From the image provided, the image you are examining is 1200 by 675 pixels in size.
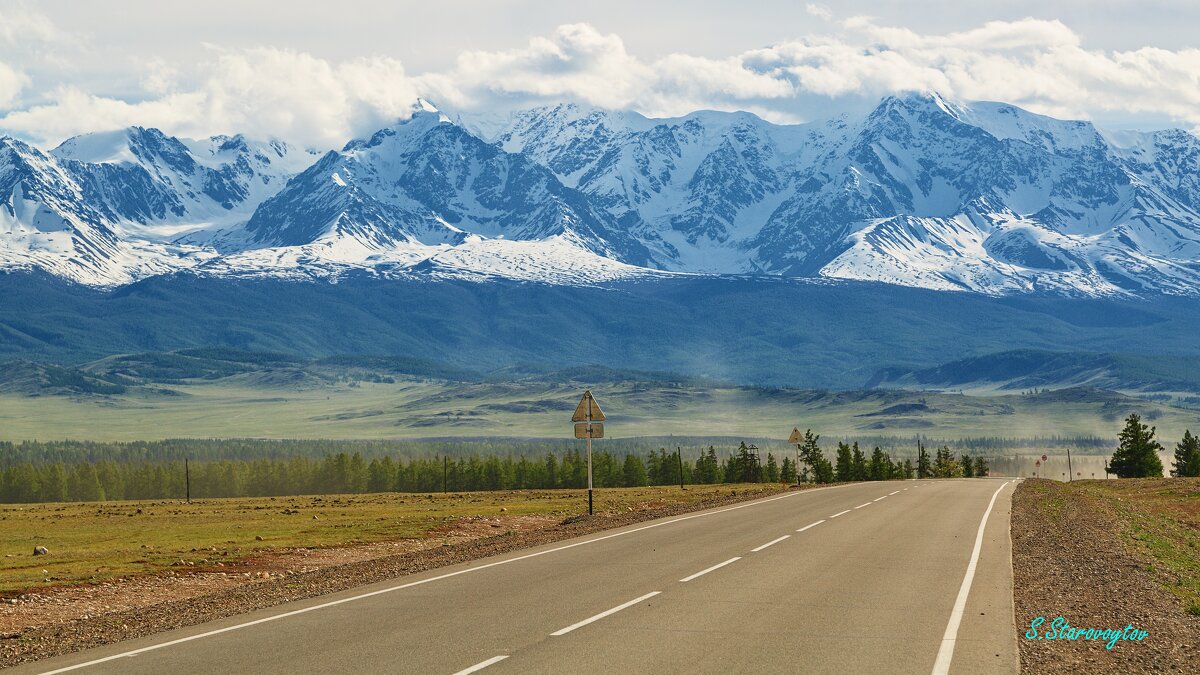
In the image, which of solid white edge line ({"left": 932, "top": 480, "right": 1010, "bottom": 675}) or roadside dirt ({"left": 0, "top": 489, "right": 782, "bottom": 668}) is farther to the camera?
roadside dirt ({"left": 0, "top": 489, "right": 782, "bottom": 668})

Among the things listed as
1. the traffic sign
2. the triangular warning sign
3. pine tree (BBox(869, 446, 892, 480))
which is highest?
the triangular warning sign

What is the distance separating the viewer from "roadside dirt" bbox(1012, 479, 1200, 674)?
62.5ft

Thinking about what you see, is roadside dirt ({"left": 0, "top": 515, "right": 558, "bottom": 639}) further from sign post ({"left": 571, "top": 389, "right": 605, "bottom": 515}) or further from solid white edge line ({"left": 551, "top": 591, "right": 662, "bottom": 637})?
solid white edge line ({"left": 551, "top": 591, "right": 662, "bottom": 637})

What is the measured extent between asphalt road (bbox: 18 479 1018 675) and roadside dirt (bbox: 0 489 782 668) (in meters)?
0.87

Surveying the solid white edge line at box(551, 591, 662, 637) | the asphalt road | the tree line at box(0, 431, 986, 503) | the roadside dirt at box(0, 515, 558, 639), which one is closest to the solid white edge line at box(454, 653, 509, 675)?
the asphalt road

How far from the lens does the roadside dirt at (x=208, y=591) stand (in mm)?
22578

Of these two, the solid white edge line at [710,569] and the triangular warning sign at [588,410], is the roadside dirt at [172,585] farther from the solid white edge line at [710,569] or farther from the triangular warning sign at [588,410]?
the solid white edge line at [710,569]

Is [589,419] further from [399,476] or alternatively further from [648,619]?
[399,476]

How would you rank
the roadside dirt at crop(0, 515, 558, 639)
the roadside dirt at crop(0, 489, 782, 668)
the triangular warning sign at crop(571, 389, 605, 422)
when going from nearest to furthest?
the roadside dirt at crop(0, 489, 782, 668) < the roadside dirt at crop(0, 515, 558, 639) < the triangular warning sign at crop(571, 389, 605, 422)

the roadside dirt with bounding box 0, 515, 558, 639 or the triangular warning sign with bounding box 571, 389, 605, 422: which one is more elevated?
the triangular warning sign with bounding box 571, 389, 605, 422

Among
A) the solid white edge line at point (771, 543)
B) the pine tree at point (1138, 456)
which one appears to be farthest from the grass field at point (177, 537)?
the pine tree at point (1138, 456)

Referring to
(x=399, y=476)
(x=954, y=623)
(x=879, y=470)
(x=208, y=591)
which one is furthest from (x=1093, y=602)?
(x=399, y=476)

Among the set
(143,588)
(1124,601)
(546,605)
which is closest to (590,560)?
(546,605)

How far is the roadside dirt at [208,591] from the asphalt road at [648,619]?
2.85 feet
